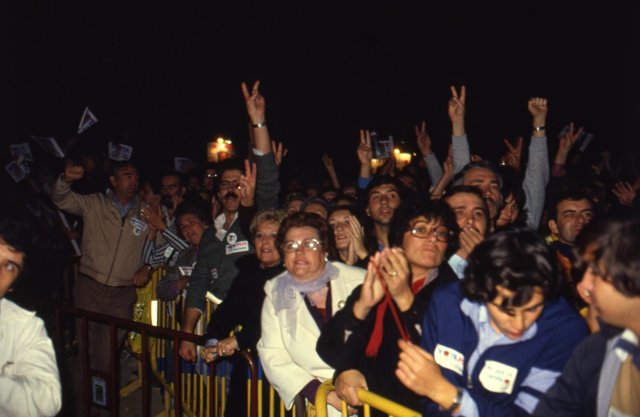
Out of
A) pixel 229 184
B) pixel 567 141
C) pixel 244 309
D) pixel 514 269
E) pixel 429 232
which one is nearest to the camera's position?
pixel 514 269

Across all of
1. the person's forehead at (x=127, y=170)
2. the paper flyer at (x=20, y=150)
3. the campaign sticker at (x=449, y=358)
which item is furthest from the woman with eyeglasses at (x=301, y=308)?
the paper flyer at (x=20, y=150)

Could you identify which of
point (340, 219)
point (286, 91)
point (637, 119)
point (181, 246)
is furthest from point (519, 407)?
point (286, 91)

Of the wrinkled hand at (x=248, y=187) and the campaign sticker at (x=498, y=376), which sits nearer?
the campaign sticker at (x=498, y=376)

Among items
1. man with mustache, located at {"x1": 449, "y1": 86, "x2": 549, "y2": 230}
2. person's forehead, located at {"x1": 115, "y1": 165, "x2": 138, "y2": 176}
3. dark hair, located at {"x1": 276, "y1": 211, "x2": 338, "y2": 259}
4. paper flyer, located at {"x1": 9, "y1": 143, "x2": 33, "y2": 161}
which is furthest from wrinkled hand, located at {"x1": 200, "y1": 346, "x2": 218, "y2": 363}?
paper flyer, located at {"x1": 9, "y1": 143, "x2": 33, "y2": 161}

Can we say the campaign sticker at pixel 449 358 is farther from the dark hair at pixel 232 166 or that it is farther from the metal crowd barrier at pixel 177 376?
the dark hair at pixel 232 166

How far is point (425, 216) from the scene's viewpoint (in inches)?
125

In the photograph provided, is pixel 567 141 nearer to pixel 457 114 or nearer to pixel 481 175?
pixel 457 114

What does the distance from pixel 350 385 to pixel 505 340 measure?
91cm

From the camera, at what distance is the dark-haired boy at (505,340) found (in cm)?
209

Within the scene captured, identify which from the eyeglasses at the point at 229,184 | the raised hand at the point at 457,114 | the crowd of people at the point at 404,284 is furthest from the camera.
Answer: the raised hand at the point at 457,114

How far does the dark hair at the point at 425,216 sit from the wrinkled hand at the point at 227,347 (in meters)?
1.45

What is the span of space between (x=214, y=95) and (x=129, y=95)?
5350 millimetres

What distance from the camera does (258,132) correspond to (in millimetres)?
5070

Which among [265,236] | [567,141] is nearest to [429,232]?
[265,236]
